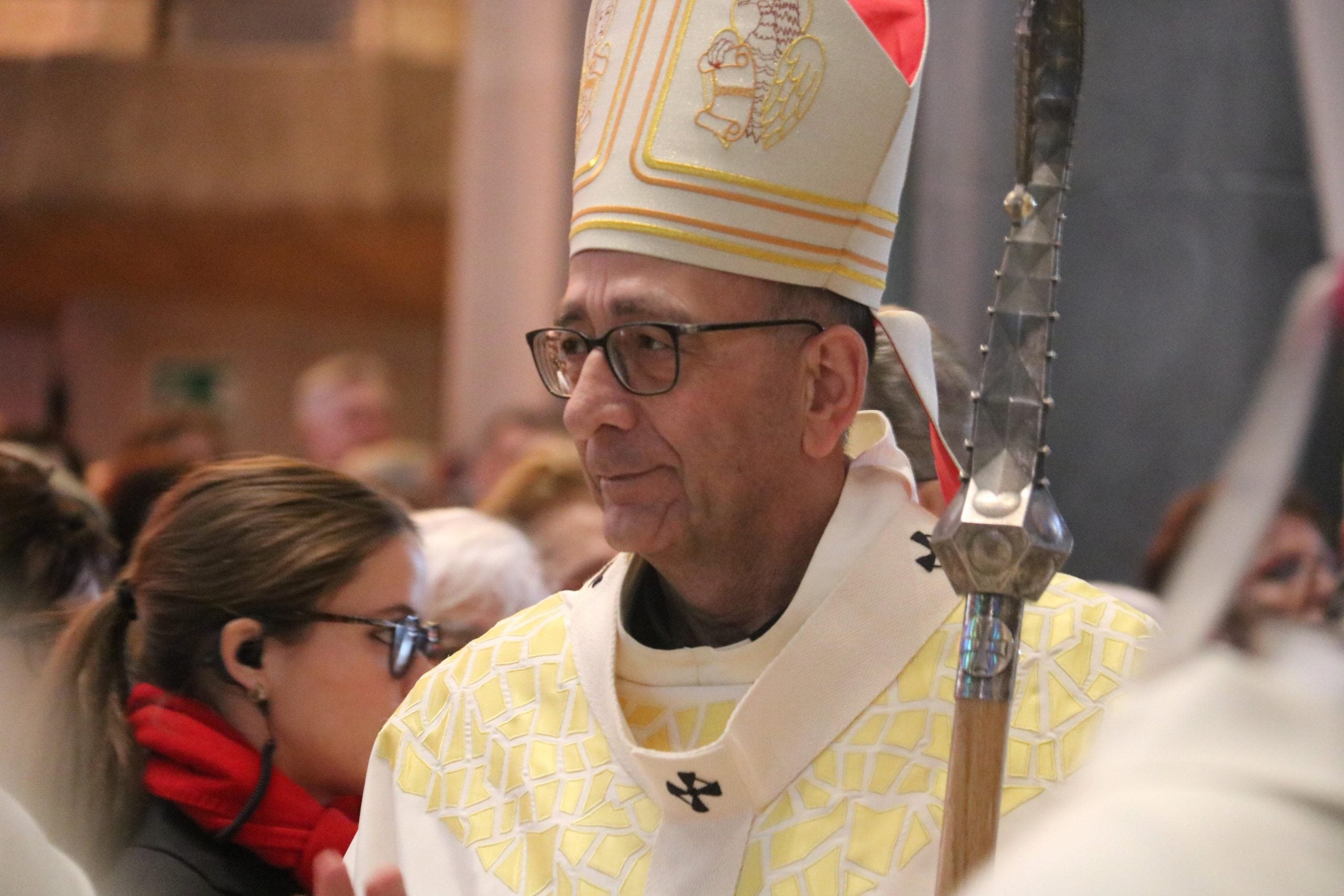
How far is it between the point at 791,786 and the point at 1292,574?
1.22 meters

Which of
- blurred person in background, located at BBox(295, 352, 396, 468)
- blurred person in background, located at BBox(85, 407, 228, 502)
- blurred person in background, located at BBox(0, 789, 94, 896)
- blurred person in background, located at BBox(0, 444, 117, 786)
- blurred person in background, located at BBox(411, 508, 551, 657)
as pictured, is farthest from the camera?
blurred person in background, located at BBox(295, 352, 396, 468)

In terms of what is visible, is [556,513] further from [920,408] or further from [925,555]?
[925,555]

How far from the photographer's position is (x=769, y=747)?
7.48ft

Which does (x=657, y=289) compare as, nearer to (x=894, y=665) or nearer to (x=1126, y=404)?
(x=894, y=665)

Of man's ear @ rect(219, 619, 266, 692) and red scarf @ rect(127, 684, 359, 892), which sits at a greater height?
man's ear @ rect(219, 619, 266, 692)

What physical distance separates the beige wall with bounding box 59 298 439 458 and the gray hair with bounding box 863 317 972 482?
1248 centimetres

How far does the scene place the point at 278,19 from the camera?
12.8 metres

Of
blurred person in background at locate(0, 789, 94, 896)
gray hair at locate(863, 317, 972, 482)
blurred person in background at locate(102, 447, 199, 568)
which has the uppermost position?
gray hair at locate(863, 317, 972, 482)

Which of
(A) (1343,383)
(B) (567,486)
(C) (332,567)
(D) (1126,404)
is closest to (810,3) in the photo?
(C) (332,567)

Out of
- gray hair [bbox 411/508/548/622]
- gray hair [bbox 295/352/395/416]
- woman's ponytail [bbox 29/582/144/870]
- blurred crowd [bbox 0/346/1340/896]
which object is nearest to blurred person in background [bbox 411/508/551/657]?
gray hair [bbox 411/508/548/622]

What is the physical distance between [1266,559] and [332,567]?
2.04 m

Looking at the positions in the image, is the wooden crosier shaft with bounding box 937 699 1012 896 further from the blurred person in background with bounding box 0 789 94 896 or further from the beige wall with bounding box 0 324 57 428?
the beige wall with bounding box 0 324 57 428

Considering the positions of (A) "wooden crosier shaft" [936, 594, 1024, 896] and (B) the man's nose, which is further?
(B) the man's nose

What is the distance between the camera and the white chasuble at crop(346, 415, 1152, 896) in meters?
2.23
